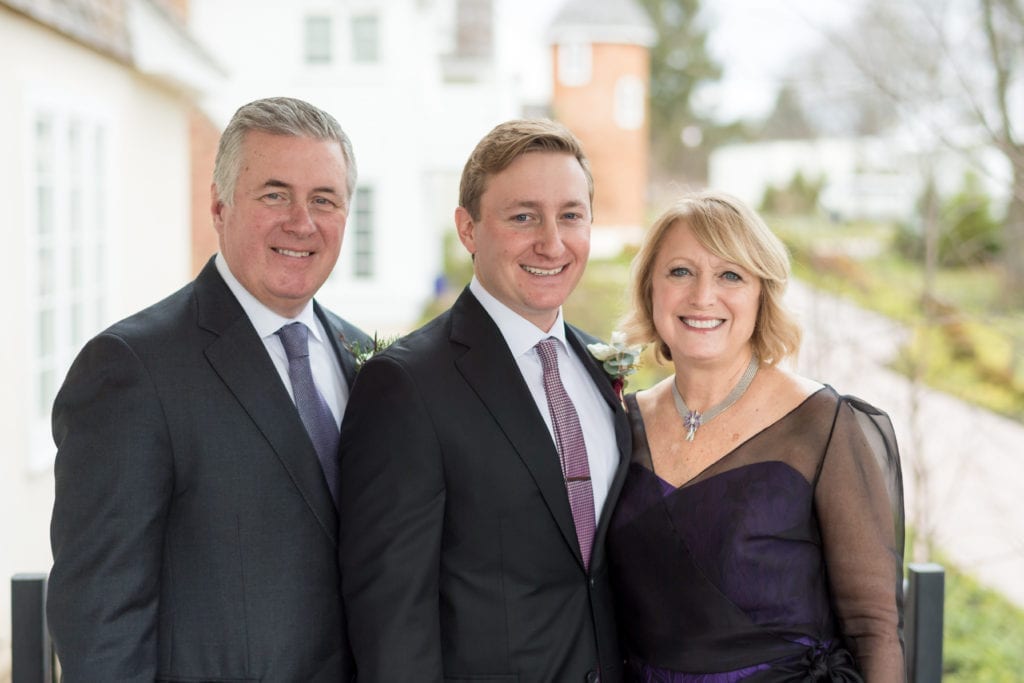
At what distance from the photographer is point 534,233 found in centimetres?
275

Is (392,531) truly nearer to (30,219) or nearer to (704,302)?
(704,302)

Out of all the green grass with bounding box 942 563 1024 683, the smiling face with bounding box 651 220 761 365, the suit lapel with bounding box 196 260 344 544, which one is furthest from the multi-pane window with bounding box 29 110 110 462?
the green grass with bounding box 942 563 1024 683

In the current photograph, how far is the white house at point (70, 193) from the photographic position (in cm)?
612

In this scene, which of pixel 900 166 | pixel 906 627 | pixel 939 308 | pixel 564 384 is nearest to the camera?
pixel 564 384

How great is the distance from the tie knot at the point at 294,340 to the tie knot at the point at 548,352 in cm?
61

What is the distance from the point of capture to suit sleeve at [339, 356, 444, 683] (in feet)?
7.78

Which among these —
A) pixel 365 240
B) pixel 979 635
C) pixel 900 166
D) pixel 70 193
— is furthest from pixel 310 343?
pixel 365 240

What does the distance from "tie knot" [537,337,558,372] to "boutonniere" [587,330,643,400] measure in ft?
0.63

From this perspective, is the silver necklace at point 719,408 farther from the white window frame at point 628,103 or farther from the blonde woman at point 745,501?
the white window frame at point 628,103

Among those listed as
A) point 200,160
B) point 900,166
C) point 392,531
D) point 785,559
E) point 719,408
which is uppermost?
point 200,160

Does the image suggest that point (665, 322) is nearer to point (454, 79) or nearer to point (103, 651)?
point (103, 651)

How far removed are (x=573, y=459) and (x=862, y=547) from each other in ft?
2.39

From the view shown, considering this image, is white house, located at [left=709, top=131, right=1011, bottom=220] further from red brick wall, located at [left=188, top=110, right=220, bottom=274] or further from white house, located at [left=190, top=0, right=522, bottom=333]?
red brick wall, located at [left=188, top=110, right=220, bottom=274]

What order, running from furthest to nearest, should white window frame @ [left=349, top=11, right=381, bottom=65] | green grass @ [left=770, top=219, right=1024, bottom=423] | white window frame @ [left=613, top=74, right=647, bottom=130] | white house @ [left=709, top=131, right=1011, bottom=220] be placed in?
white window frame @ [left=613, top=74, right=647, bottom=130] < white window frame @ [left=349, top=11, right=381, bottom=65] < green grass @ [left=770, top=219, right=1024, bottom=423] < white house @ [left=709, top=131, right=1011, bottom=220]
